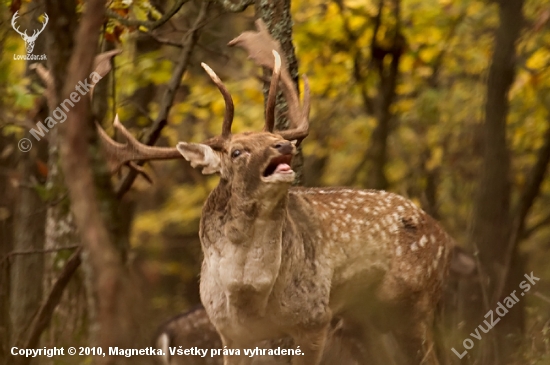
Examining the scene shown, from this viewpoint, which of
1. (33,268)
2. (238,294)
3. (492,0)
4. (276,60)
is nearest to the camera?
(238,294)

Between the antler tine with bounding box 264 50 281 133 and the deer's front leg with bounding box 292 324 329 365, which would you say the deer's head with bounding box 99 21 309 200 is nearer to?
the antler tine with bounding box 264 50 281 133

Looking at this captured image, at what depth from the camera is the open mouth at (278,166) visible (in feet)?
15.5

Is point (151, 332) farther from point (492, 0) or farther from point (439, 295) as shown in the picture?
point (492, 0)

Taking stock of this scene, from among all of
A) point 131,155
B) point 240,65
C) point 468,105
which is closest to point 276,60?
point 131,155

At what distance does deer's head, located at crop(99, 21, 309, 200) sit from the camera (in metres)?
4.78

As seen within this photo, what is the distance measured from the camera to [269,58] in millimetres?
5727

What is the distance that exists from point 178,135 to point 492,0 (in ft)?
19.0

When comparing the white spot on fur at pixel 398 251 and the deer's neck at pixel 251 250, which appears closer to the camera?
the deer's neck at pixel 251 250

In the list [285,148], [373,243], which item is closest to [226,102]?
[285,148]

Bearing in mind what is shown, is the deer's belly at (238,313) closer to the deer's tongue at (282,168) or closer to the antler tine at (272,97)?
the deer's tongue at (282,168)

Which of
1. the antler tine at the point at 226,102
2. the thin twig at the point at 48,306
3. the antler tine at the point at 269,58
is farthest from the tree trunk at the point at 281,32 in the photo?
the thin twig at the point at 48,306

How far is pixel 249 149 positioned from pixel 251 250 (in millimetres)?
612

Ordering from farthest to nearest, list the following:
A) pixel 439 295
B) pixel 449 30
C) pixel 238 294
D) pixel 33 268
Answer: pixel 449 30 < pixel 33 268 < pixel 439 295 < pixel 238 294

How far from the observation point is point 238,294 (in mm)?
4891
